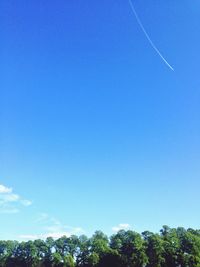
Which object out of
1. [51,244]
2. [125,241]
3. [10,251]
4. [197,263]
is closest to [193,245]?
[197,263]

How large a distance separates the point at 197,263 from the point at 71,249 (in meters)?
38.6

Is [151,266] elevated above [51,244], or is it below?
below

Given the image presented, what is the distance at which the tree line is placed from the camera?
310ft

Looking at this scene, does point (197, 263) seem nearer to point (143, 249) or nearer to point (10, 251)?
point (143, 249)

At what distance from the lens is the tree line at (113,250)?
94.5 metres

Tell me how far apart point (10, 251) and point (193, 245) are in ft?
199

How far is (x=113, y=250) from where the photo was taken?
99188 millimetres

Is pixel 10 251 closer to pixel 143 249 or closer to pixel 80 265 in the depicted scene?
pixel 80 265

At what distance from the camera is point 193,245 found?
94438 mm

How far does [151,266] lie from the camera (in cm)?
9419

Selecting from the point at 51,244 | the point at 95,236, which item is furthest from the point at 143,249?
the point at 51,244

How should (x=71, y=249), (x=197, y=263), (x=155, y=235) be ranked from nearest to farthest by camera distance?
(x=197, y=263), (x=155, y=235), (x=71, y=249)

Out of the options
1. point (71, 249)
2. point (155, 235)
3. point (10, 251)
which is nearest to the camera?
point (155, 235)

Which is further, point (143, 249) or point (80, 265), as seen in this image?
point (80, 265)
